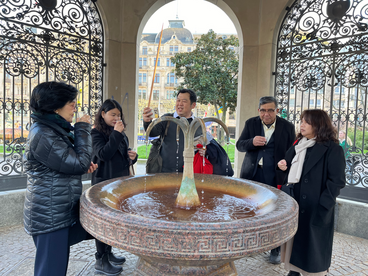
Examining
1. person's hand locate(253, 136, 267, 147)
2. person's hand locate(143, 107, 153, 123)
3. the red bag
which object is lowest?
the red bag

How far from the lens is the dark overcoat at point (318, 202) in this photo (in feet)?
7.52

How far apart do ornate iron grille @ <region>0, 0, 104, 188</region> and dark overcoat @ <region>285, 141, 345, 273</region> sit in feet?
12.4

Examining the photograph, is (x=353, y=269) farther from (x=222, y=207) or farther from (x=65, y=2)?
(x=65, y=2)

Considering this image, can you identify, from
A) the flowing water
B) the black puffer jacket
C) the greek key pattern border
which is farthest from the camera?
the black puffer jacket

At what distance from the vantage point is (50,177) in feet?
5.90

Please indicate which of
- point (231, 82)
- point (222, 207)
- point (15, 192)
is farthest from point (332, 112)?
point (231, 82)

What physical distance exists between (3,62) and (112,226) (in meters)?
3.97

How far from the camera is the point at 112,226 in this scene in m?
1.35

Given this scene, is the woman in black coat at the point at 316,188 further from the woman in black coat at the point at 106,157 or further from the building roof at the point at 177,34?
the building roof at the point at 177,34

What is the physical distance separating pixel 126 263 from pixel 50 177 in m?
1.56

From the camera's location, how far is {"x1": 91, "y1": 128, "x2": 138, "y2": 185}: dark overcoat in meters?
2.57

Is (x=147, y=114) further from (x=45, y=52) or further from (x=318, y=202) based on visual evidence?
(x=45, y=52)

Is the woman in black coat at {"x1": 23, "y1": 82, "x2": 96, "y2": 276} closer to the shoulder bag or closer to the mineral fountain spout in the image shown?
the mineral fountain spout

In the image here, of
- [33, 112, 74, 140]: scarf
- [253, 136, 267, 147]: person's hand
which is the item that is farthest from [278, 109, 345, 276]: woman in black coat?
[33, 112, 74, 140]: scarf
